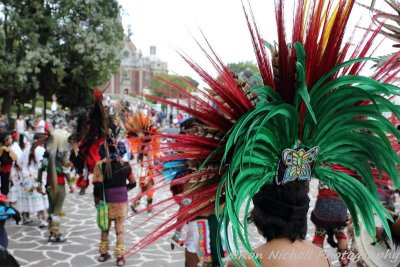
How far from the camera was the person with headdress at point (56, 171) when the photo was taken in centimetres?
590

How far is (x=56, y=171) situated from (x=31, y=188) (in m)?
1.06

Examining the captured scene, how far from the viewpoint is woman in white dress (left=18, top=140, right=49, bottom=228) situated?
6664mm

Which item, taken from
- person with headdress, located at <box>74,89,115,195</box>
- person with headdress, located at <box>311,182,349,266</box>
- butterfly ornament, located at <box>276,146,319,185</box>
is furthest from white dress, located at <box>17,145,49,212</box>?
butterfly ornament, located at <box>276,146,319,185</box>

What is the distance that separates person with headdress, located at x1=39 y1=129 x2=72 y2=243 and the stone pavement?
32cm

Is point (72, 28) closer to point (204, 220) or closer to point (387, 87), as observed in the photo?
point (204, 220)

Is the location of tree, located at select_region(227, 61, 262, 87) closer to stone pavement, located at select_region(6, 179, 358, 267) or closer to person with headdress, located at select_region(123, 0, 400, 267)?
person with headdress, located at select_region(123, 0, 400, 267)

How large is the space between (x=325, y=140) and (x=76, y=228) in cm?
585

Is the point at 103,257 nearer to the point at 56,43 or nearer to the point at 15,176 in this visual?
the point at 15,176

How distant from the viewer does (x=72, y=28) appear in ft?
64.8

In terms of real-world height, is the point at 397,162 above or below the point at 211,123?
below

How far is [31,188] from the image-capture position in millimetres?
6652

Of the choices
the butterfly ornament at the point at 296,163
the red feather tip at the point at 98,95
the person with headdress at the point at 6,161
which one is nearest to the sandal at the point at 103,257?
the red feather tip at the point at 98,95

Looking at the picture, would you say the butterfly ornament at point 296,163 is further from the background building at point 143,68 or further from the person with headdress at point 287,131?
the background building at point 143,68

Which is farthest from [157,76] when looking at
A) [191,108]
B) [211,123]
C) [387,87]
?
[387,87]
